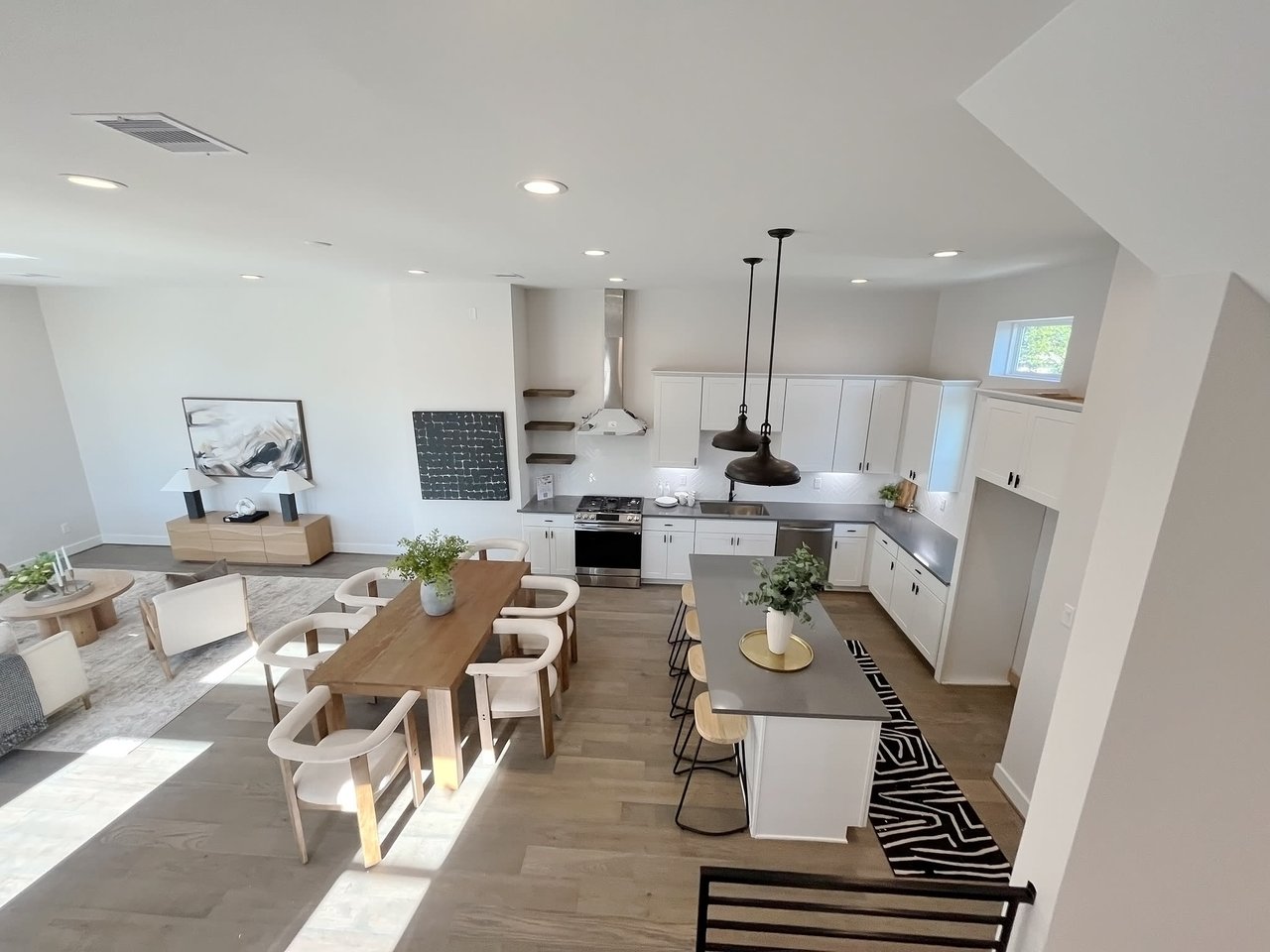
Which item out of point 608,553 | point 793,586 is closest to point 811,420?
point 608,553

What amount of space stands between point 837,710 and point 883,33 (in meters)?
2.58

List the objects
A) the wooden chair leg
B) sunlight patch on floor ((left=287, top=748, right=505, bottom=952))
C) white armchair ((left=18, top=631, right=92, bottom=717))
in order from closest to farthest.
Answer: sunlight patch on floor ((left=287, top=748, right=505, bottom=952)) < the wooden chair leg < white armchair ((left=18, top=631, right=92, bottom=717))

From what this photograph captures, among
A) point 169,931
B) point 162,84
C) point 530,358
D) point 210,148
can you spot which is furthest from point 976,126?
point 530,358

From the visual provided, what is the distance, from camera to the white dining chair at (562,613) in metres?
3.50

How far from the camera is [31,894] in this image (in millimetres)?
2332

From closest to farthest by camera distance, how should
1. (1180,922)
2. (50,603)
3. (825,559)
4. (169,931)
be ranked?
(1180,922), (169,931), (50,603), (825,559)

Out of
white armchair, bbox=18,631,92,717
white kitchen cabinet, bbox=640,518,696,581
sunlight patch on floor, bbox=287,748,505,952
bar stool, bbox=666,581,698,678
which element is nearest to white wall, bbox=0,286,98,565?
white armchair, bbox=18,631,92,717

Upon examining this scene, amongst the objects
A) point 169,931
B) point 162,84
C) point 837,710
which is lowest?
point 169,931

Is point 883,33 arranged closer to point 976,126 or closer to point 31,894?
point 976,126

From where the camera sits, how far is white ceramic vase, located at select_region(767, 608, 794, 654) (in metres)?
2.75

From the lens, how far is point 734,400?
5.13 metres

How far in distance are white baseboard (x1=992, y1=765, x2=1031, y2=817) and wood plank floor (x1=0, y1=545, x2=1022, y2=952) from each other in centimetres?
6

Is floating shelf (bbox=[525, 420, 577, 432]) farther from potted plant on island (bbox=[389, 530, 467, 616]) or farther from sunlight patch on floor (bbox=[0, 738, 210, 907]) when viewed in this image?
sunlight patch on floor (bbox=[0, 738, 210, 907])

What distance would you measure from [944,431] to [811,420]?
123cm
